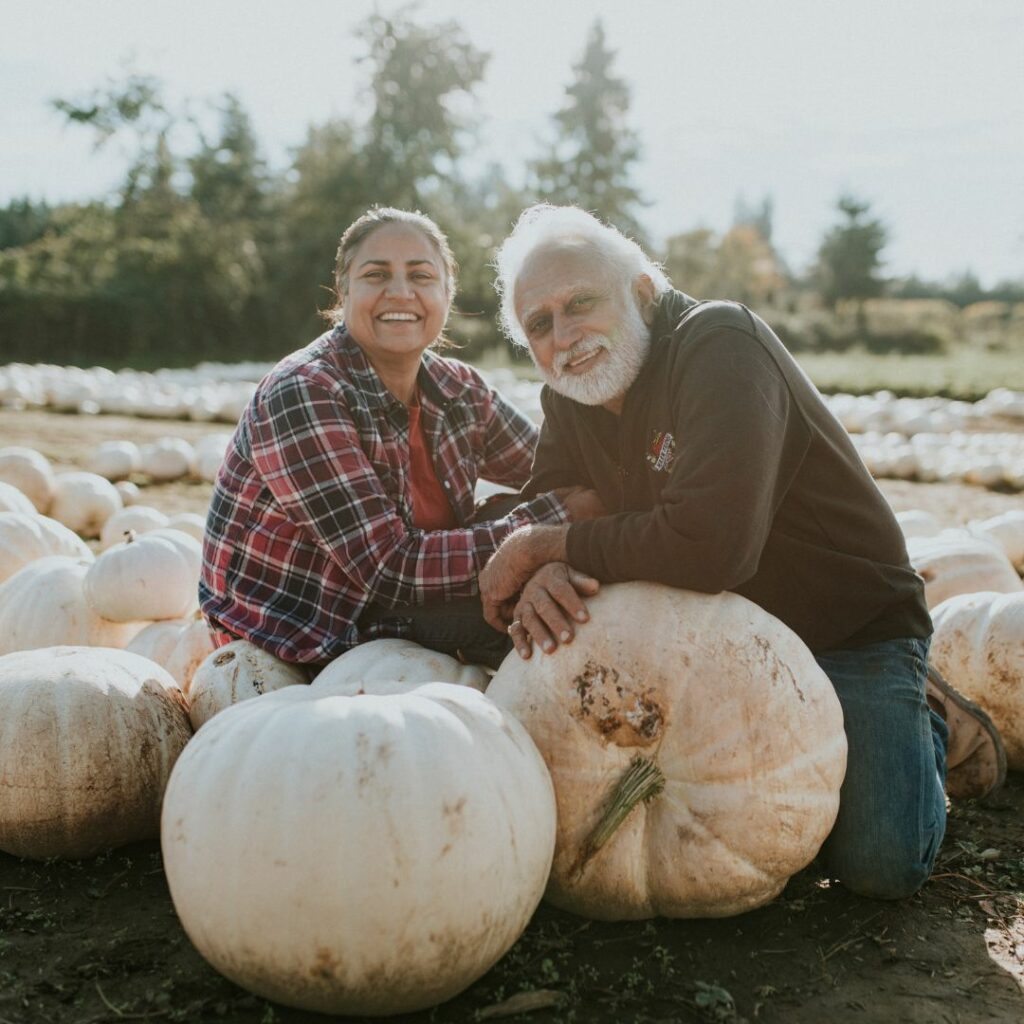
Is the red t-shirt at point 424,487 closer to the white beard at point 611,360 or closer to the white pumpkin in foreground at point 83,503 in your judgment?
the white beard at point 611,360

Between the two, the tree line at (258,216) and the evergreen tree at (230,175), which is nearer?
the tree line at (258,216)

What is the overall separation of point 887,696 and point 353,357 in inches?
84.5

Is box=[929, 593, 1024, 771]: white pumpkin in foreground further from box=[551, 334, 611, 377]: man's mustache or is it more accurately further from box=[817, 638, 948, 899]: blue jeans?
box=[551, 334, 611, 377]: man's mustache

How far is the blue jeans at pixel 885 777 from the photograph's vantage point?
289cm

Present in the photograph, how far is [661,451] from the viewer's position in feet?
10.2

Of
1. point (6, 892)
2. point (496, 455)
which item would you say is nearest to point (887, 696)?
point (496, 455)

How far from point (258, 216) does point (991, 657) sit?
1543 inches

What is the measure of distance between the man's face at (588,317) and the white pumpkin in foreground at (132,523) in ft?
11.4

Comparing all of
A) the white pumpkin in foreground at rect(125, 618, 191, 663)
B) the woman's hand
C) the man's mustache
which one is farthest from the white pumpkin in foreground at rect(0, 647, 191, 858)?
the man's mustache

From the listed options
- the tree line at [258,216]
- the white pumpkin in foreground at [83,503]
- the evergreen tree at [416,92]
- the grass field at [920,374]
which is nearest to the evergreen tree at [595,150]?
the tree line at [258,216]

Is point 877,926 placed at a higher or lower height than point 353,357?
lower

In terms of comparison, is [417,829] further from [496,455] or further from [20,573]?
[20,573]

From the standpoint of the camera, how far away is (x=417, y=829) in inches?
86.4

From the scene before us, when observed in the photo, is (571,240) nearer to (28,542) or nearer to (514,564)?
(514,564)
